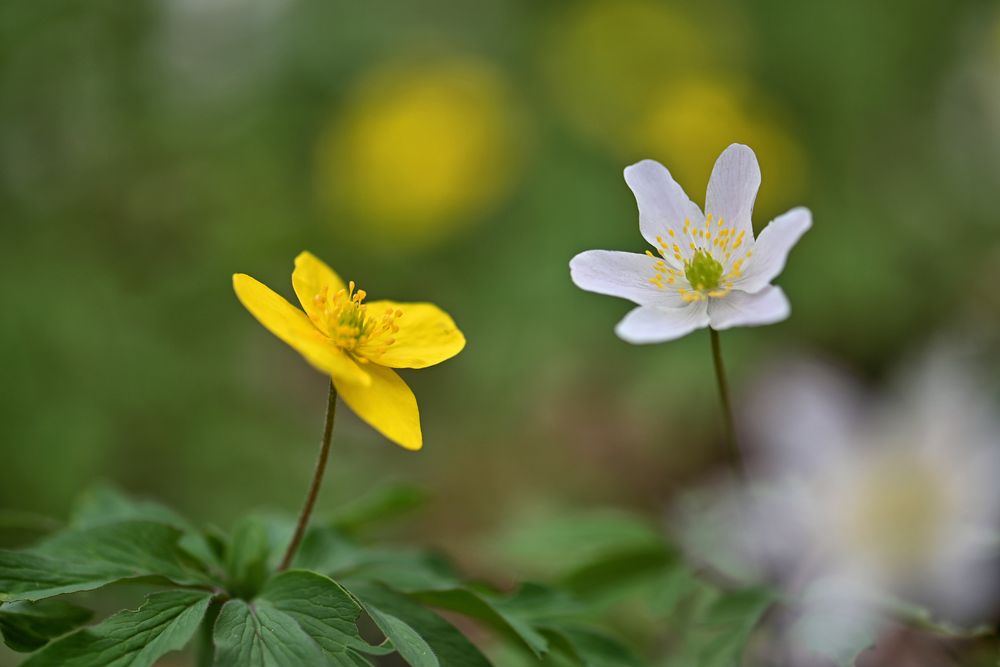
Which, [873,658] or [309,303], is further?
[873,658]

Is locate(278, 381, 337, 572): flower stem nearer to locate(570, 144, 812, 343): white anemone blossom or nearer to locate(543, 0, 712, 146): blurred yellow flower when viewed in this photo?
locate(570, 144, 812, 343): white anemone blossom

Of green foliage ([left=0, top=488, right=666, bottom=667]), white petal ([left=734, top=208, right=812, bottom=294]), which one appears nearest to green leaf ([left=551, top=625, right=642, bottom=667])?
green foliage ([left=0, top=488, right=666, bottom=667])

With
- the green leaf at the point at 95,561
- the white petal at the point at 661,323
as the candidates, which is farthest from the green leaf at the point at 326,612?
the white petal at the point at 661,323

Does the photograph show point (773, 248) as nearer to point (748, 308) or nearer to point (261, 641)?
point (748, 308)

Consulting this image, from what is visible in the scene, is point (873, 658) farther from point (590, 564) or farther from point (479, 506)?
point (479, 506)

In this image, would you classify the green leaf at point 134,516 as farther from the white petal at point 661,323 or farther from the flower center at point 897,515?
the flower center at point 897,515

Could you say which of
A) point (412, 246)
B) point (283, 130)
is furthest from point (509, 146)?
point (283, 130)

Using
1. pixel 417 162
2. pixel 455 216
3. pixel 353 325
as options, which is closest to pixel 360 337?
pixel 353 325
